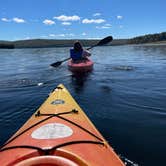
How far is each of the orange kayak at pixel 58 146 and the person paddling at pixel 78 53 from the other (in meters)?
11.1

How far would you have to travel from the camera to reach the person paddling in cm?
1587

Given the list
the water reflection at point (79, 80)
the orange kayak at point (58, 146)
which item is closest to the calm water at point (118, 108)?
the water reflection at point (79, 80)

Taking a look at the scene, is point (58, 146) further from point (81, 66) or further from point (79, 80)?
point (81, 66)

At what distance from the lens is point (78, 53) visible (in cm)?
1602

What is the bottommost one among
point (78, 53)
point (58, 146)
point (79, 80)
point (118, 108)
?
point (118, 108)

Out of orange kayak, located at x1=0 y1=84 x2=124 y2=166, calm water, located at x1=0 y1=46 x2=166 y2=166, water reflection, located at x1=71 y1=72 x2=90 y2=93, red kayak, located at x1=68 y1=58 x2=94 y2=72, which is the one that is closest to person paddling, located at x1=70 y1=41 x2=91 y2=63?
red kayak, located at x1=68 y1=58 x2=94 y2=72

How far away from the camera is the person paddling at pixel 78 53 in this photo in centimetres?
1587

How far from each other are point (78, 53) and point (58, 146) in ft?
42.2

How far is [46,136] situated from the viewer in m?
3.84

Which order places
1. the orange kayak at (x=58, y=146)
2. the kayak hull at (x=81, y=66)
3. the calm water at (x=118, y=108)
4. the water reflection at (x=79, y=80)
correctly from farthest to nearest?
1. the kayak hull at (x=81, y=66)
2. the water reflection at (x=79, y=80)
3. the calm water at (x=118, y=108)
4. the orange kayak at (x=58, y=146)

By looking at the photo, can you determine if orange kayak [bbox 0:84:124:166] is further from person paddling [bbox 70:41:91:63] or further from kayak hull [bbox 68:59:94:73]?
person paddling [bbox 70:41:91:63]

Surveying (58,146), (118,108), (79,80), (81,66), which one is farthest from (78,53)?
(58,146)

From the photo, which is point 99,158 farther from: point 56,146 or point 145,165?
point 145,165

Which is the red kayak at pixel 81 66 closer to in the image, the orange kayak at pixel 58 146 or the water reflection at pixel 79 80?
the water reflection at pixel 79 80
